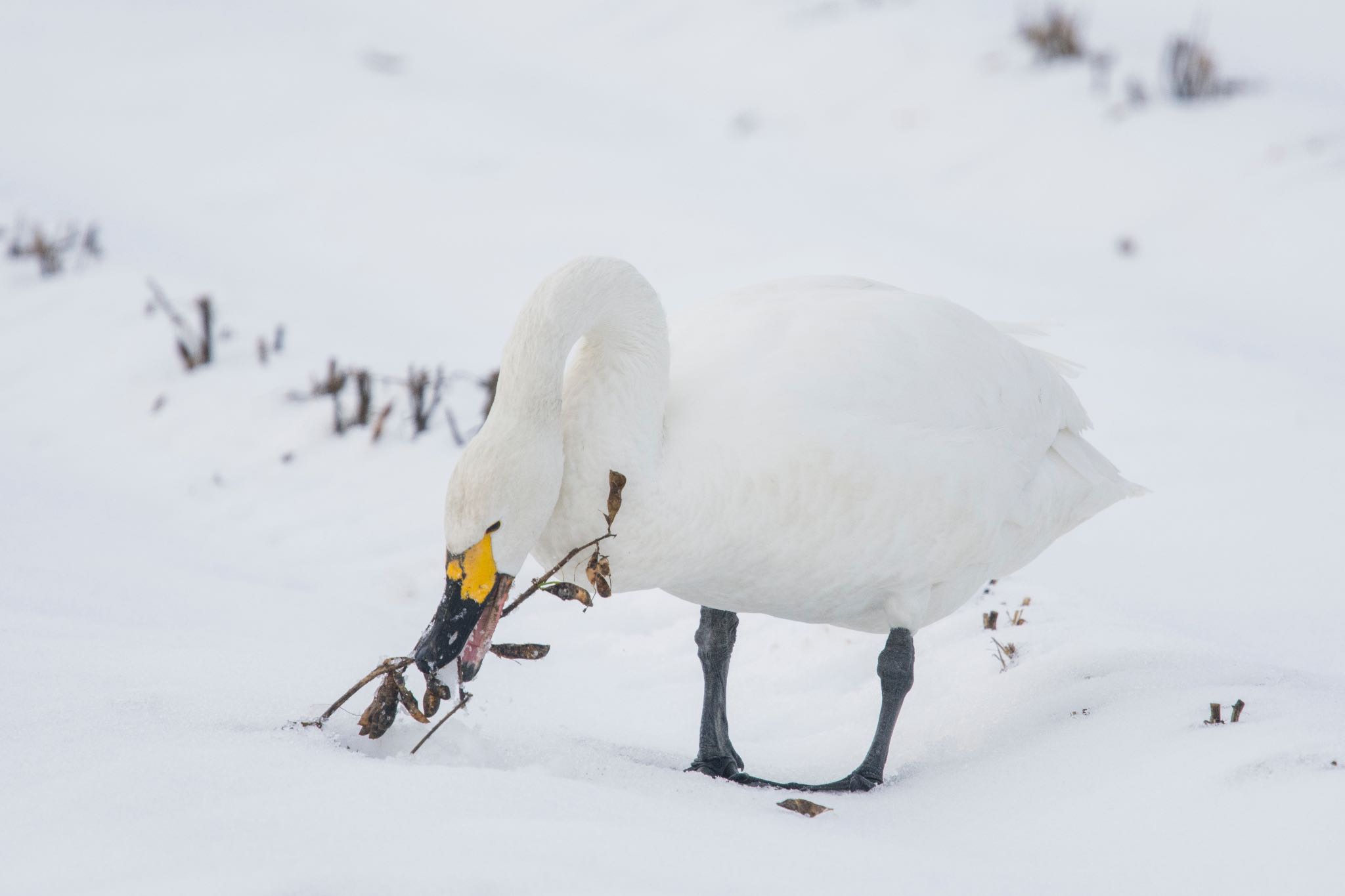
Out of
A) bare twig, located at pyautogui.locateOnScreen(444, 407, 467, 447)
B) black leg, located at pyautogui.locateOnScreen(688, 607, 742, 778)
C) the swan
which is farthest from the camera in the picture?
bare twig, located at pyautogui.locateOnScreen(444, 407, 467, 447)

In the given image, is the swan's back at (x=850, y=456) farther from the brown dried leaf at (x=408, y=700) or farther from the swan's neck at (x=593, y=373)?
the brown dried leaf at (x=408, y=700)

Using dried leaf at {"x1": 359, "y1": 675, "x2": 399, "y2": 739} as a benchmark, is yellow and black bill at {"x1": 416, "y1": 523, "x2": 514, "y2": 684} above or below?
above

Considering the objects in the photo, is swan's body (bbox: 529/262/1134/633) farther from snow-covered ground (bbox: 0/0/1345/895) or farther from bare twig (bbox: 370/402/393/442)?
bare twig (bbox: 370/402/393/442)

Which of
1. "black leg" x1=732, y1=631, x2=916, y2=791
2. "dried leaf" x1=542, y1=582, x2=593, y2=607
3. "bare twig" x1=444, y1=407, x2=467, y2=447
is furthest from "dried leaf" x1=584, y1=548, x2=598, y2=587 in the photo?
"bare twig" x1=444, y1=407, x2=467, y2=447

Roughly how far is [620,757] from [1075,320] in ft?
16.0

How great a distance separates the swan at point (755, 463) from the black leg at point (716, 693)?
0.4 inches

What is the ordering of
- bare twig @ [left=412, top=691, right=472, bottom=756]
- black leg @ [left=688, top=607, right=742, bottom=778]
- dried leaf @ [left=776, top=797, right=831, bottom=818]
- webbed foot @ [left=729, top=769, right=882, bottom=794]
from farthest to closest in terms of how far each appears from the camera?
black leg @ [left=688, top=607, right=742, bottom=778] → webbed foot @ [left=729, top=769, right=882, bottom=794] → dried leaf @ [left=776, top=797, right=831, bottom=818] → bare twig @ [left=412, top=691, right=472, bottom=756]

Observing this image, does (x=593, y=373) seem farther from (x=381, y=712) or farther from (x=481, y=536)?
(x=381, y=712)

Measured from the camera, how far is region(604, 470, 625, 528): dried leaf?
9.26 ft

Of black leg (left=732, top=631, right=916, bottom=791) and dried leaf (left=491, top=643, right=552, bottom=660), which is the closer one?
dried leaf (left=491, top=643, right=552, bottom=660)

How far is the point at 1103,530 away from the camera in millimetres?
5254

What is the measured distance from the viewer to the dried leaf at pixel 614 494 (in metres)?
2.82

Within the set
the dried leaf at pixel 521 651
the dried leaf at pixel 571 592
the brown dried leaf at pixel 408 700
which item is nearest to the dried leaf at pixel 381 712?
the brown dried leaf at pixel 408 700

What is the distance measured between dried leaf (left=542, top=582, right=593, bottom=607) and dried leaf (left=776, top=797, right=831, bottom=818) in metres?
0.56
